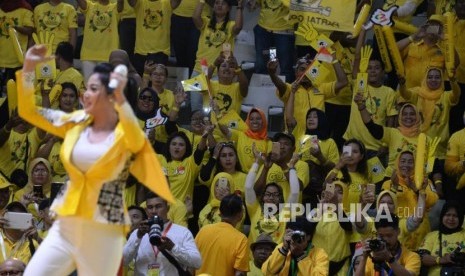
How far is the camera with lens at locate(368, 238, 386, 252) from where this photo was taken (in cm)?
1223

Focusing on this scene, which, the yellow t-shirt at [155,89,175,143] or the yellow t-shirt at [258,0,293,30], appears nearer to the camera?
the yellow t-shirt at [155,89,175,143]

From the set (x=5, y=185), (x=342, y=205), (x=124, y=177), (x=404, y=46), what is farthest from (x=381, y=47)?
(x=124, y=177)

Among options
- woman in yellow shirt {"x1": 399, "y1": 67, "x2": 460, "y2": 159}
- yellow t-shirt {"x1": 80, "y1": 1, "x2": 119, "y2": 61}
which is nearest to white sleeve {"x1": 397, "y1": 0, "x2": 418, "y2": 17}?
woman in yellow shirt {"x1": 399, "y1": 67, "x2": 460, "y2": 159}

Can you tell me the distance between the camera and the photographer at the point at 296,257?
489 inches

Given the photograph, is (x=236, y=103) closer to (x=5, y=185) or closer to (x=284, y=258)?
(x=5, y=185)

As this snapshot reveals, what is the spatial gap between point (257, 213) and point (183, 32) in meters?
3.70

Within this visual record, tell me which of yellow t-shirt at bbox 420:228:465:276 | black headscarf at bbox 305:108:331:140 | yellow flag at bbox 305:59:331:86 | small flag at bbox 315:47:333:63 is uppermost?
small flag at bbox 315:47:333:63

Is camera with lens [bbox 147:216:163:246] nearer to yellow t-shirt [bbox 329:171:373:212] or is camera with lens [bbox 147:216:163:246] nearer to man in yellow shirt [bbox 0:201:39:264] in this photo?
man in yellow shirt [bbox 0:201:39:264]

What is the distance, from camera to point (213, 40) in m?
16.9

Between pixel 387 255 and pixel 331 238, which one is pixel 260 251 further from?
pixel 387 255

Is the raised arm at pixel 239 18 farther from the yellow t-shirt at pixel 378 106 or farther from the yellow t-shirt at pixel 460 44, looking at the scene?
the yellow t-shirt at pixel 460 44

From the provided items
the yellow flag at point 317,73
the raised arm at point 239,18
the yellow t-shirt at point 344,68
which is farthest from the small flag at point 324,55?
the raised arm at point 239,18

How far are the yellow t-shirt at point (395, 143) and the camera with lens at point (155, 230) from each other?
333cm

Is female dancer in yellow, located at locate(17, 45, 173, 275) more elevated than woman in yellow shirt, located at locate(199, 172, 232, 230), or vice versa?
female dancer in yellow, located at locate(17, 45, 173, 275)
